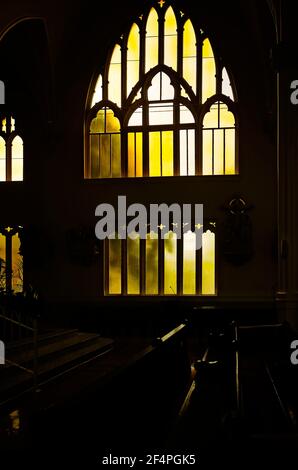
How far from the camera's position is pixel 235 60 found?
1605 centimetres

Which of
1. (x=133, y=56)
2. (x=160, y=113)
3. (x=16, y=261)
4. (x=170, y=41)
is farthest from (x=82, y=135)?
(x=16, y=261)

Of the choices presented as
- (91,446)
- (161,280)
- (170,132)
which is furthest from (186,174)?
(91,446)

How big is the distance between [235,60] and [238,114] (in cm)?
140

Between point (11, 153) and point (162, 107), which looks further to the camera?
point (11, 153)

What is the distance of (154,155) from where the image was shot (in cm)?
1673

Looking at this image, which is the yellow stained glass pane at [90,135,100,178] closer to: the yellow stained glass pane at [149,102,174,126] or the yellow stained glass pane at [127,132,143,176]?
the yellow stained glass pane at [127,132,143,176]

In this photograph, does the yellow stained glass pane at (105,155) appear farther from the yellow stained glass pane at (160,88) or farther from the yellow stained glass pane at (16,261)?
the yellow stained glass pane at (16,261)

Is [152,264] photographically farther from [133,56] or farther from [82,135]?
[133,56]

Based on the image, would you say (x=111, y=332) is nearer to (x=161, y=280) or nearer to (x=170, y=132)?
(x=161, y=280)

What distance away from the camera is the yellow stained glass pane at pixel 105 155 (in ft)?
55.6

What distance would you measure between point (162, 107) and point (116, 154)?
5.85 ft

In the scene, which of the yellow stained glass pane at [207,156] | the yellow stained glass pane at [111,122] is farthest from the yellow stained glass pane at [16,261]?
the yellow stained glass pane at [207,156]

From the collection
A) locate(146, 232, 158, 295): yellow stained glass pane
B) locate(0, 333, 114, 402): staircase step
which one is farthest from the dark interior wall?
locate(0, 333, 114, 402): staircase step

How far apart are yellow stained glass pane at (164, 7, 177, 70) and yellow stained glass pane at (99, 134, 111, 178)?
264 cm
